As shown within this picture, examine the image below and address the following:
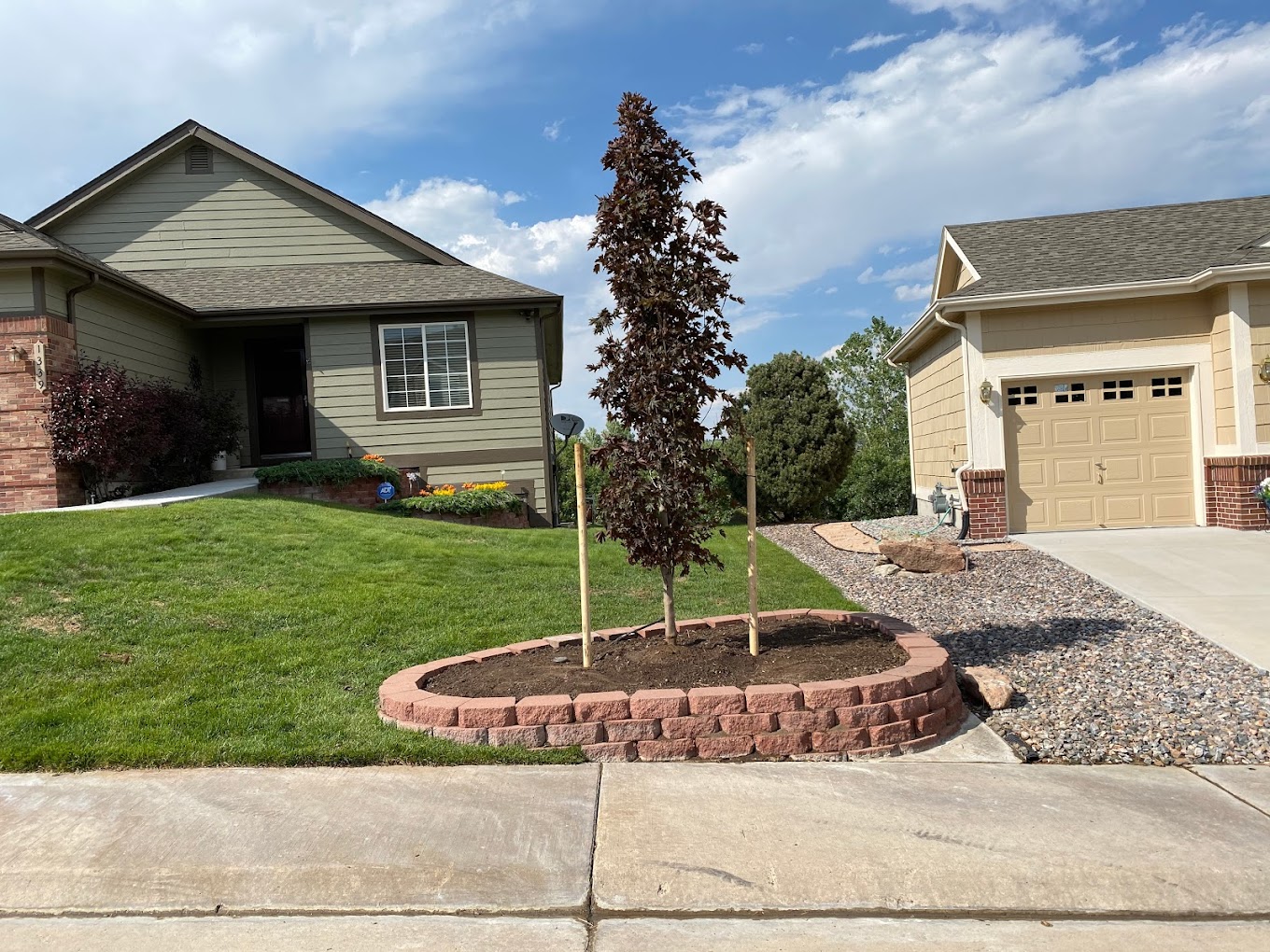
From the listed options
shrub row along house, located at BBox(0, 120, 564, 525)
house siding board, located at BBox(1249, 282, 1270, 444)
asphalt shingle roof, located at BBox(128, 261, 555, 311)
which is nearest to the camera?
house siding board, located at BBox(1249, 282, 1270, 444)

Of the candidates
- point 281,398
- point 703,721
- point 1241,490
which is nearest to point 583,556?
point 703,721

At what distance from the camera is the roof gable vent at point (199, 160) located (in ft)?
53.6

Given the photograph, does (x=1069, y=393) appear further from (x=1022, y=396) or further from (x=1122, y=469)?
(x=1122, y=469)

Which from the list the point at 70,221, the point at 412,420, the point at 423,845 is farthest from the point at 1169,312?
the point at 70,221

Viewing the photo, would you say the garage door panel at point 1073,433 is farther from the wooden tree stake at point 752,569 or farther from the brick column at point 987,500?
the wooden tree stake at point 752,569

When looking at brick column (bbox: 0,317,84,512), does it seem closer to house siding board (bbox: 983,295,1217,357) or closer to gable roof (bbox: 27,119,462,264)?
gable roof (bbox: 27,119,462,264)

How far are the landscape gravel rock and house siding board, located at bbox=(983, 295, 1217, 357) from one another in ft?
11.8

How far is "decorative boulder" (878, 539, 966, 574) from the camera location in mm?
9914

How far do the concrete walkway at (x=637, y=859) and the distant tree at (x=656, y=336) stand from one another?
1.57 m

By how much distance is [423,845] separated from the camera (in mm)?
3604

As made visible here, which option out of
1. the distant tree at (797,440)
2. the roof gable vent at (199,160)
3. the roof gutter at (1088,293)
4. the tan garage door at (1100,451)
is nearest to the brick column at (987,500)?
the tan garage door at (1100,451)

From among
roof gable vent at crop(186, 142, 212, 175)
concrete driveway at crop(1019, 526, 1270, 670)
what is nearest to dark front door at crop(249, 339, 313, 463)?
roof gable vent at crop(186, 142, 212, 175)

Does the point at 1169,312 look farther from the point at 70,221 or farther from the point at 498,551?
the point at 70,221

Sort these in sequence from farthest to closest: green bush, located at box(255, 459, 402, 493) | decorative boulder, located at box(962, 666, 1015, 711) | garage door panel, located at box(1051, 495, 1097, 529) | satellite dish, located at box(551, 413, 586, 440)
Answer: satellite dish, located at box(551, 413, 586, 440)
green bush, located at box(255, 459, 402, 493)
garage door panel, located at box(1051, 495, 1097, 529)
decorative boulder, located at box(962, 666, 1015, 711)
